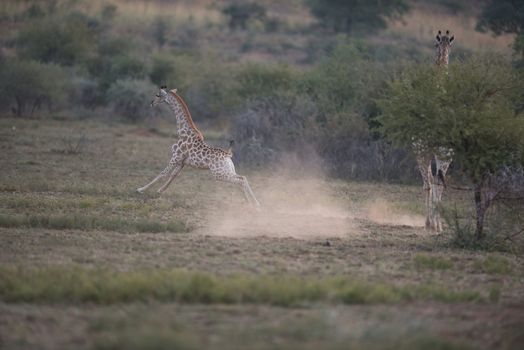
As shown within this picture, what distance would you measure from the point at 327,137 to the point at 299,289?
548 inches

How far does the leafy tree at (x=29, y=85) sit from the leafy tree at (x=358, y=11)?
896 inches

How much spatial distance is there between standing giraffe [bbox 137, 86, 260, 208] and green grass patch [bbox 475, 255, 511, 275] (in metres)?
4.68

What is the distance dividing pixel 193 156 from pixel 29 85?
56.3 ft

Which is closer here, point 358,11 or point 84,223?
point 84,223

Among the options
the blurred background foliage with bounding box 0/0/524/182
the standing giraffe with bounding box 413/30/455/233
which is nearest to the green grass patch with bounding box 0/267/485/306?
the standing giraffe with bounding box 413/30/455/233

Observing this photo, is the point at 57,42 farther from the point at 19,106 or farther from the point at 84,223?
the point at 84,223

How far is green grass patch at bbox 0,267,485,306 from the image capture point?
A: 7566 mm

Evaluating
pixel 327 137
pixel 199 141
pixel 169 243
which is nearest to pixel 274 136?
pixel 327 137

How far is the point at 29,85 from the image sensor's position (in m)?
30.0

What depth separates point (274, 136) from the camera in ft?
73.5

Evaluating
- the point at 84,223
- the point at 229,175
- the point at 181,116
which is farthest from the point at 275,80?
the point at 84,223

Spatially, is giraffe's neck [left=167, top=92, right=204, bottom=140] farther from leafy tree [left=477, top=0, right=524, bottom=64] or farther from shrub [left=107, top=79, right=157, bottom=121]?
leafy tree [left=477, top=0, right=524, bottom=64]

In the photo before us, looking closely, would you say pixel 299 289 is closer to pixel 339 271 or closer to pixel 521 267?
pixel 339 271

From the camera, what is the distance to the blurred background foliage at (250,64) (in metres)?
21.8
